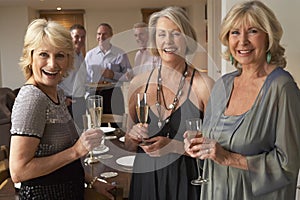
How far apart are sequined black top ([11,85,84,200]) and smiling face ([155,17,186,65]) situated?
46 cm

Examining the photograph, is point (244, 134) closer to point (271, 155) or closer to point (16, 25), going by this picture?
point (271, 155)

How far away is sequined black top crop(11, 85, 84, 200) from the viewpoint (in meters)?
1.14

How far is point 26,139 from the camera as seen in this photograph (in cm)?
111

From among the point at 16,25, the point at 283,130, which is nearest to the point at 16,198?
the point at 283,130

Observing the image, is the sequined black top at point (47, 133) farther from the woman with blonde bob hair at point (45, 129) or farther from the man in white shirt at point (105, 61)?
the man in white shirt at point (105, 61)

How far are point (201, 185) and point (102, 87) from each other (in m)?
2.26

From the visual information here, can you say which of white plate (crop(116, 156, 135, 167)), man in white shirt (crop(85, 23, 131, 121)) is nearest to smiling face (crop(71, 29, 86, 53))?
man in white shirt (crop(85, 23, 131, 121))

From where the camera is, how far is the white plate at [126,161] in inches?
73.9

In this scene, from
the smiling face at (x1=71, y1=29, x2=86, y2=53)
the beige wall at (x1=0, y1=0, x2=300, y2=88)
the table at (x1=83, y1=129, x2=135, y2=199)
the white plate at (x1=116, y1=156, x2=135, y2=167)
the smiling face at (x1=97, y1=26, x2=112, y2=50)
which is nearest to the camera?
the table at (x1=83, y1=129, x2=135, y2=199)

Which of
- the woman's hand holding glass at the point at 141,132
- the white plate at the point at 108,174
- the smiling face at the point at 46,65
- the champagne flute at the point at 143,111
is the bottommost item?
the white plate at the point at 108,174

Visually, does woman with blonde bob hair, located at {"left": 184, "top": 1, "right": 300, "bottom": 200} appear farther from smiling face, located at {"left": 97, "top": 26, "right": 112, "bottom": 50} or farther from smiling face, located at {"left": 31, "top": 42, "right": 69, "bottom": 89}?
smiling face, located at {"left": 97, "top": 26, "right": 112, "bottom": 50}

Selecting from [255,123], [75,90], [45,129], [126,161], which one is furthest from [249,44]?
[75,90]

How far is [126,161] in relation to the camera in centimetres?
192

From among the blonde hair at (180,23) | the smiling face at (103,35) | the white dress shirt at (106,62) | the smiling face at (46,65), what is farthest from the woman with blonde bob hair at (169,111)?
the smiling face at (103,35)
